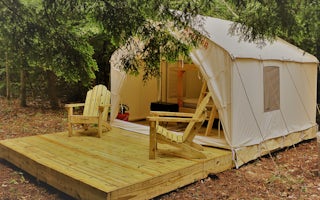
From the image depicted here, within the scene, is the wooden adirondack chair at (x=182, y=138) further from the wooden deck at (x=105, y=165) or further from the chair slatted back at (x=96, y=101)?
the chair slatted back at (x=96, y=101)

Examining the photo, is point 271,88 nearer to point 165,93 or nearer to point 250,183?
point 250,183

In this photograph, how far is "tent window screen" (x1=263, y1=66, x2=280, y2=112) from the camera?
5.98 meters

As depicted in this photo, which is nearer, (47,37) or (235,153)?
(47,37)

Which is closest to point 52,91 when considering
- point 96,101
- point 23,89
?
point 23,89

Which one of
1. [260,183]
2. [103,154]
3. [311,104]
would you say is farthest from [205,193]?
[311,104]

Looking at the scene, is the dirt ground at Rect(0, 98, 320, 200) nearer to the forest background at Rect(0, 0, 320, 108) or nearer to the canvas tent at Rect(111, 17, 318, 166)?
the canvas tent at Rect(111, 17, 318, 166)

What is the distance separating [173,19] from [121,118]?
4.38 meters

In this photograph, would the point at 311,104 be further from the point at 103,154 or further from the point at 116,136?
the point at 103,154

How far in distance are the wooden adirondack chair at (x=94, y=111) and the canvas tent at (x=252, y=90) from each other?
0.67m

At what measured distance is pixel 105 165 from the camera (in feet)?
14.9

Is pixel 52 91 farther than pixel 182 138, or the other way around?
pixel 52 91

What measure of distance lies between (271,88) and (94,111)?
126 inches

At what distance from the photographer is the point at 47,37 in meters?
2.91

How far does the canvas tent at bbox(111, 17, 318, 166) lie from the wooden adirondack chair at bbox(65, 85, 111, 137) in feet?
2.21
